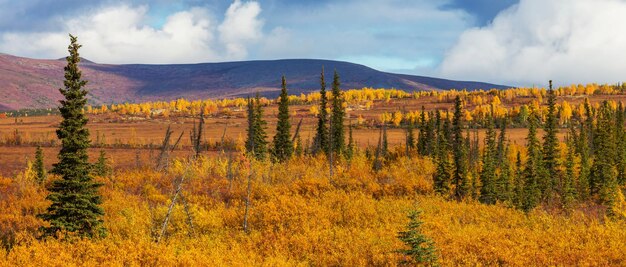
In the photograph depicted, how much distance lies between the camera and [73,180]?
2297cm

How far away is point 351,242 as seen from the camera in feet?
76.9

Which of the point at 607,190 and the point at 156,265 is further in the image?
the point at 607,190

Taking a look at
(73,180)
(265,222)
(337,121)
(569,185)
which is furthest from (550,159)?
(73,180)

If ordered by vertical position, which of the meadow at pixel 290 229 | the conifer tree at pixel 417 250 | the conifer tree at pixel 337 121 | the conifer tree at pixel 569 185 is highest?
the conifer tree at pixel 337 121

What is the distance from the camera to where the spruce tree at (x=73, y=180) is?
75.0 feet

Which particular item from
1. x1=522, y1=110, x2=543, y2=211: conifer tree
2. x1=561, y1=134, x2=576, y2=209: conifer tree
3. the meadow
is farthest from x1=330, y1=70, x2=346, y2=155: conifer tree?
x1=561, y1=134, x2=576, y2=209: conifer tree

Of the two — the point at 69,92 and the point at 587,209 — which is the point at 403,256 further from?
the point at 587,209

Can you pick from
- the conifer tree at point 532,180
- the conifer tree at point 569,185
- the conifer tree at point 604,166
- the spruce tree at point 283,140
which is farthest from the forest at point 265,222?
the spruce tree at point 283,140

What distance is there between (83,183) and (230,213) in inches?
424

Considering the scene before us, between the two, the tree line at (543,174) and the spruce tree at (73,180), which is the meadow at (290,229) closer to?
the spruce tree at (73,180)

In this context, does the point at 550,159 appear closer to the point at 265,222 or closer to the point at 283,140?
the point at 283,140

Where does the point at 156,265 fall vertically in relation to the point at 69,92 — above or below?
below

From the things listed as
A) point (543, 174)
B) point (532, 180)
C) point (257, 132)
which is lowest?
point (543, 174)

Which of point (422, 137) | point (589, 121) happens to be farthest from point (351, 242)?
point (589, 121)
